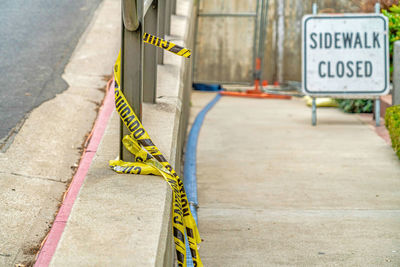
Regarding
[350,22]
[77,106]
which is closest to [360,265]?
[77,106]

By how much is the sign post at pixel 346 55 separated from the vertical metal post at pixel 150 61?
14.3 feet

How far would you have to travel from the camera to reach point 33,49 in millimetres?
6738

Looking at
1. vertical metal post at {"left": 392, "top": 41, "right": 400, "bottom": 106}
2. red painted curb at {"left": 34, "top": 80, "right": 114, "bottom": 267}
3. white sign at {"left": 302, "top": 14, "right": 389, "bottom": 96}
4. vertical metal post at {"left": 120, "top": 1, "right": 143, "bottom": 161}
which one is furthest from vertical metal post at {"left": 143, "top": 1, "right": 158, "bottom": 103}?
white sign at {"left": 302, "top": 14, "right": 389, "bottom": 96}

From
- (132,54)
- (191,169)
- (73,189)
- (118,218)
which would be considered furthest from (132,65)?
(191,169)

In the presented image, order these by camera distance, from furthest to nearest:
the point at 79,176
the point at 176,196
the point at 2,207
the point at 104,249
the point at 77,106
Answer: the point at 77,106, the point at 79,176, the point at 2,207, the point at 176,196, the point at 104,249

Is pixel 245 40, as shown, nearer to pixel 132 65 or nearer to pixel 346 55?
pixel 346 55

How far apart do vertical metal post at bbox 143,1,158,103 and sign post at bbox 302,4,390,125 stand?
4.34 metres

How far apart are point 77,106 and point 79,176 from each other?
4.80 feet

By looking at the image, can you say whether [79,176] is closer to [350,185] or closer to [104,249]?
[104,249]

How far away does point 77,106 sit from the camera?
5.51 meters

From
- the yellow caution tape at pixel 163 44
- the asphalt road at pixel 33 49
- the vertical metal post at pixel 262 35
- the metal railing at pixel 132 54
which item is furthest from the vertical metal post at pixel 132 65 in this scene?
the vertical metal post at pixel 262 35

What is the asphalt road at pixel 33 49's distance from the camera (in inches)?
208

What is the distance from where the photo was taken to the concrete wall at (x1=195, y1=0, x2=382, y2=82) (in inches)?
556

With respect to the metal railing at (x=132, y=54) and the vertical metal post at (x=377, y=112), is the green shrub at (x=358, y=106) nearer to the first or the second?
the vertical metal post at (x=377, y=112)
